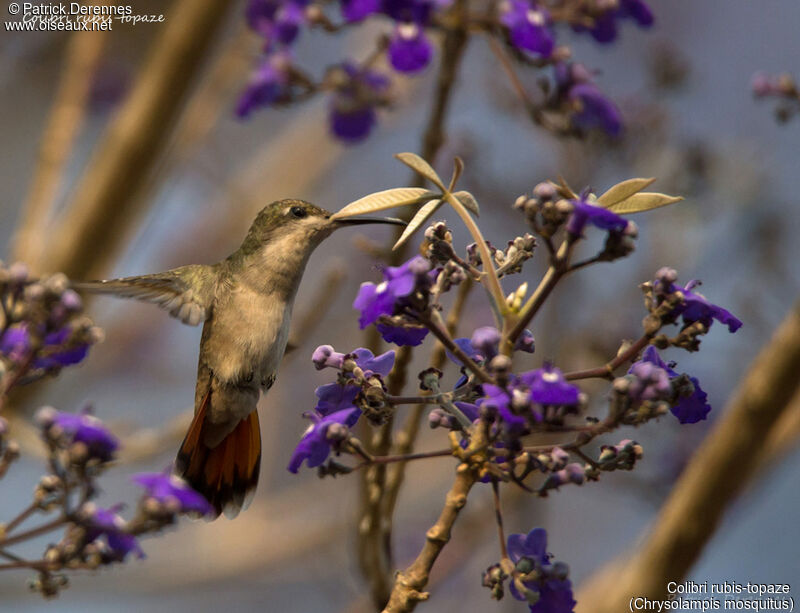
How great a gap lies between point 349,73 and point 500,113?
2.00 metres

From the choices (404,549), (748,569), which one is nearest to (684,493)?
(404,549)

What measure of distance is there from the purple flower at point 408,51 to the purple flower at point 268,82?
0.96m

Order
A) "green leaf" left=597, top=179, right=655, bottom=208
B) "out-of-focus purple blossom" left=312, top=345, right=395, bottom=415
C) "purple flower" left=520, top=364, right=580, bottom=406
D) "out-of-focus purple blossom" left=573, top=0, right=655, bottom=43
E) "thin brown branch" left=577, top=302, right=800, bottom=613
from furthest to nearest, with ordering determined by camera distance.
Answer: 1. "out-of-focus purple blossom" left=573, top=0, right=655, bottom=43
2. "thin brown branch" left=577, top=302, right=800, bottom=613
3. "out-of-focus purple blossom" left=312, top=345, right=395, bottom=415
4. "green leaf" left=597, top=179, right=655, bottom=208
5. "purple flower" left=520, top=364, right=580, bottom=406

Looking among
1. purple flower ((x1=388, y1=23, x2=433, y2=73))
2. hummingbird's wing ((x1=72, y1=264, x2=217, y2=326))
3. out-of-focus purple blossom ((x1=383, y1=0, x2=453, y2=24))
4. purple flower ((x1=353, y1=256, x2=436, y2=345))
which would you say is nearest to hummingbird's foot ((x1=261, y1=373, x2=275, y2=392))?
hummingbird's wing ((x1=72, y1=264, x2=217, y2=326))

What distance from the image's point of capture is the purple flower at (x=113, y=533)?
94.7 inches

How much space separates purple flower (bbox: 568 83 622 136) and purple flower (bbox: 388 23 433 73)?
0.78 meters

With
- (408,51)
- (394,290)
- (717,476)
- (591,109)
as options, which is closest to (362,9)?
(408,51)

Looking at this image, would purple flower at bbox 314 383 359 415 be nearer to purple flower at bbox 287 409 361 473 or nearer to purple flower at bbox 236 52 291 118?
purple flower at bbox 287 409 361 473

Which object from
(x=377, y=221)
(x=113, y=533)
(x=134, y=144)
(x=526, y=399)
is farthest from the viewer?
(x=134, y=144)

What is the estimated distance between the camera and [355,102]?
5.56 metres

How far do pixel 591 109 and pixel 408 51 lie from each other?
40.0 inches

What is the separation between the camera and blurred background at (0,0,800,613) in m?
6.30

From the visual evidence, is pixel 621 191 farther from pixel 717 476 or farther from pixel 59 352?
pixel 717 476

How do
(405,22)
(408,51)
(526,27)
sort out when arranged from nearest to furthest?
1. (526,27)
2. (405,22)
3. (408,51)
